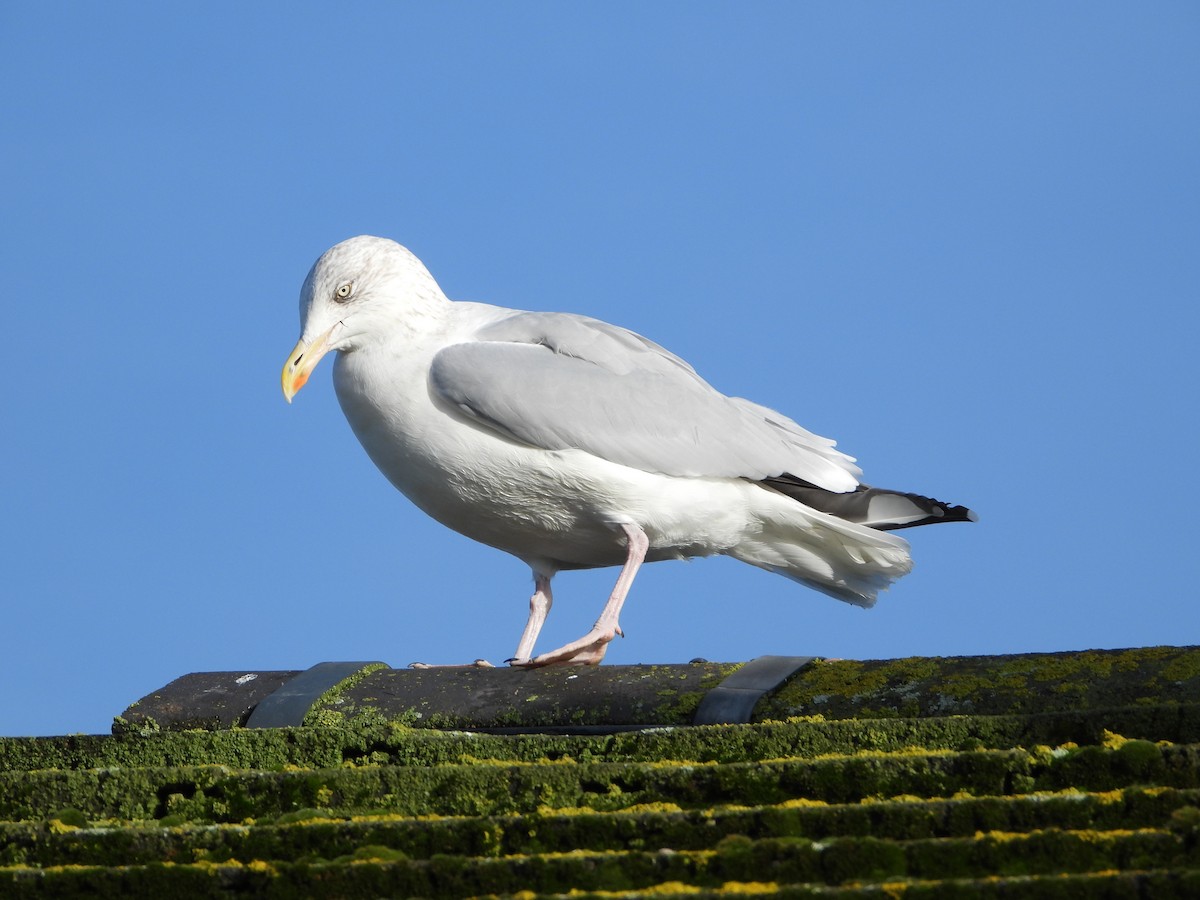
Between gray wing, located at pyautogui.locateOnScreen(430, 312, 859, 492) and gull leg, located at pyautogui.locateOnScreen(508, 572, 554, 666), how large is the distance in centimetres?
93

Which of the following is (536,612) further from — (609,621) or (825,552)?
(825,552)

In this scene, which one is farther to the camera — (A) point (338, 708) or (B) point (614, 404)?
(B) point (614, 404)

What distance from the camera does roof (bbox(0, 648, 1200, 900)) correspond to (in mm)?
2863

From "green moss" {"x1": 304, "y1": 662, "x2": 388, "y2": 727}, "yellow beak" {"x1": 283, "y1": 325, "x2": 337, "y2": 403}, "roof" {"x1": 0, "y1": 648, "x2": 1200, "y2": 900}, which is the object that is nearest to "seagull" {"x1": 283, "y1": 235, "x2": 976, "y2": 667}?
"yellow beak" {"x1": 283, "y1": 325, "x2": 337, "y2": 403}

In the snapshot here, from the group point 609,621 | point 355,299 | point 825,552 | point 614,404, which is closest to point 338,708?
point 609,621

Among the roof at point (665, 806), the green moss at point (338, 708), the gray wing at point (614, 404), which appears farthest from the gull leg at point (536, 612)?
the roof at point (665, 806)

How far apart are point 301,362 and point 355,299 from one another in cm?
43

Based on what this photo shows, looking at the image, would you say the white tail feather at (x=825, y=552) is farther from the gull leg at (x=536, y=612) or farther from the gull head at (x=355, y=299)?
the gull head at (x=355, y=299)

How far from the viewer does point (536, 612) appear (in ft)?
26.6

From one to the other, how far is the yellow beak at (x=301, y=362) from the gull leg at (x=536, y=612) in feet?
5.23

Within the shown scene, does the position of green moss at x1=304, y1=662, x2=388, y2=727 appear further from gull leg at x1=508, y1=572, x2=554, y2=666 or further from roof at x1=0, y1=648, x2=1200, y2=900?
gull leg at x1=508, y1=572, x2=554, y2=666

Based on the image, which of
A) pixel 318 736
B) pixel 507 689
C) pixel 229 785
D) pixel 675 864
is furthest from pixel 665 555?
pixel 675 864

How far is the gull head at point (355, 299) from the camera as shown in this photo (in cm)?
771

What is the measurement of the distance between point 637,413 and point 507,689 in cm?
236
